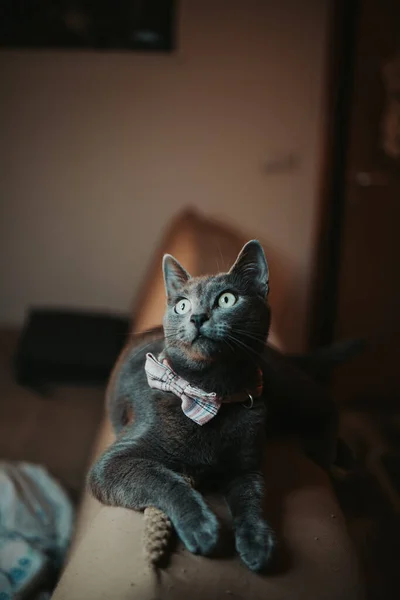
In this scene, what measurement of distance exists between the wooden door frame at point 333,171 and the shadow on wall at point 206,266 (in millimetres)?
109

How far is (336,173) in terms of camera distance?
264cm

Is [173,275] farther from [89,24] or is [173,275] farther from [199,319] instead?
[89,24]

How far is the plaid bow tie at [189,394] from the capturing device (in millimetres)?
991

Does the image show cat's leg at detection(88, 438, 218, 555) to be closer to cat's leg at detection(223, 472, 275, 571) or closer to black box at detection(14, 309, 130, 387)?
cat's leg at detection(223, 472, 275, 571)

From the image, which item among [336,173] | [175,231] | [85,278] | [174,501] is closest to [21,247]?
[85,278]

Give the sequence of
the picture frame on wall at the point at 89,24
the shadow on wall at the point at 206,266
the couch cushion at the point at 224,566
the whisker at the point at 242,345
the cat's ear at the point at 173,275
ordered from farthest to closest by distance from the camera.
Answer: the picture frame on wall at the point at 89,24 < the shadow on wall at the point at 206,266 < the cat's ear at the point at 173,275 < the whisker at the point at 242,345 < the couch cushion at the point at 224,566

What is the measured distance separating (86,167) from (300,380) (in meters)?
1.74

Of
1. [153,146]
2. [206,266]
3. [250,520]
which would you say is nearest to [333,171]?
[153,146]

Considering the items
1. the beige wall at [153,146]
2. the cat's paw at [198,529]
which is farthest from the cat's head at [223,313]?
the beige wall at [153,146]

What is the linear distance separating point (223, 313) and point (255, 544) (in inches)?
13.5

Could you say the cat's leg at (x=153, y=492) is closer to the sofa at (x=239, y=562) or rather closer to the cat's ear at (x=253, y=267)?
the sofa at (x=239, y=562)

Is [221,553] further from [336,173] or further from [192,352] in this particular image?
[336,173]

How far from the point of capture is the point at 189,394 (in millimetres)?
1001

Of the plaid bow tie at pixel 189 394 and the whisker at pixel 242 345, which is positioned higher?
the whisker at pixel 242 345
